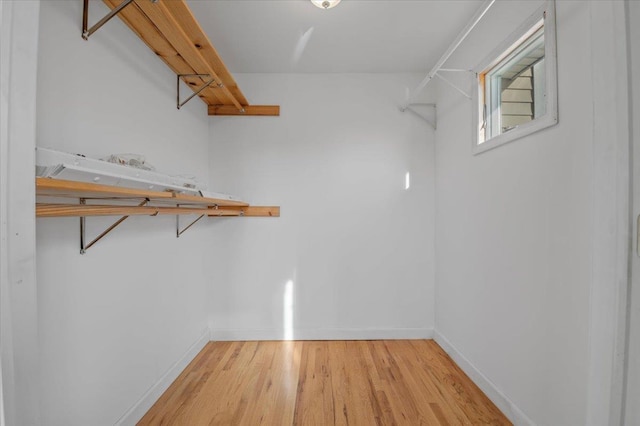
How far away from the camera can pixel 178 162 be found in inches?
76.1

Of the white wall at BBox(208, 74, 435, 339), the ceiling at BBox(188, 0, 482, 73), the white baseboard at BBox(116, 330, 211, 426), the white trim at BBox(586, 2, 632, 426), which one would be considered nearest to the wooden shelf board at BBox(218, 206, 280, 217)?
the white wall at BBox(208, 74, 435, 339)

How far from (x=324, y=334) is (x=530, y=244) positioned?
1.76m

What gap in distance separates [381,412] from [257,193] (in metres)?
1.87

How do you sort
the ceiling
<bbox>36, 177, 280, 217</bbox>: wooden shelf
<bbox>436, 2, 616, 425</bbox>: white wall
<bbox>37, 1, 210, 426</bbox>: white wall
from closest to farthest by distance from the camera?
<bbox>36, 177, 280, 217</bbox>: wooden shelf < <bbox>37, 1, 210, 426</bbox>: white wall < <bbox>436, 2, 616, 425</bbox>: white wall < the ceiling

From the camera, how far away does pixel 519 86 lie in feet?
5.14

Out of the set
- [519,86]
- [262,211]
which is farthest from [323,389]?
[519,86]

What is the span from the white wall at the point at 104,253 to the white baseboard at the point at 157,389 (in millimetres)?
28

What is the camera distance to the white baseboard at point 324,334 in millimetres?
2473

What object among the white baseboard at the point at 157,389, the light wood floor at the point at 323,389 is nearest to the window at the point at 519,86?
the light wood floor at the point at 323,389

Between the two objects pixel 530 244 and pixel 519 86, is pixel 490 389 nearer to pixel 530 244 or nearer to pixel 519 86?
pixel 530 244

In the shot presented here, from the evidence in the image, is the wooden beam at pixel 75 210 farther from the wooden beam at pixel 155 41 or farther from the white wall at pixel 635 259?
the white wall at pixel 635 259

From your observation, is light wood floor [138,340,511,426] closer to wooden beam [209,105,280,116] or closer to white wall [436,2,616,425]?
white wall [436,2,616,425]

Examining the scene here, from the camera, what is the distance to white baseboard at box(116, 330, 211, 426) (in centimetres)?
142

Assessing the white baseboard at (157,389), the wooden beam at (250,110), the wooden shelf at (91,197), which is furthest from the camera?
the wooden beam at (250,110)
